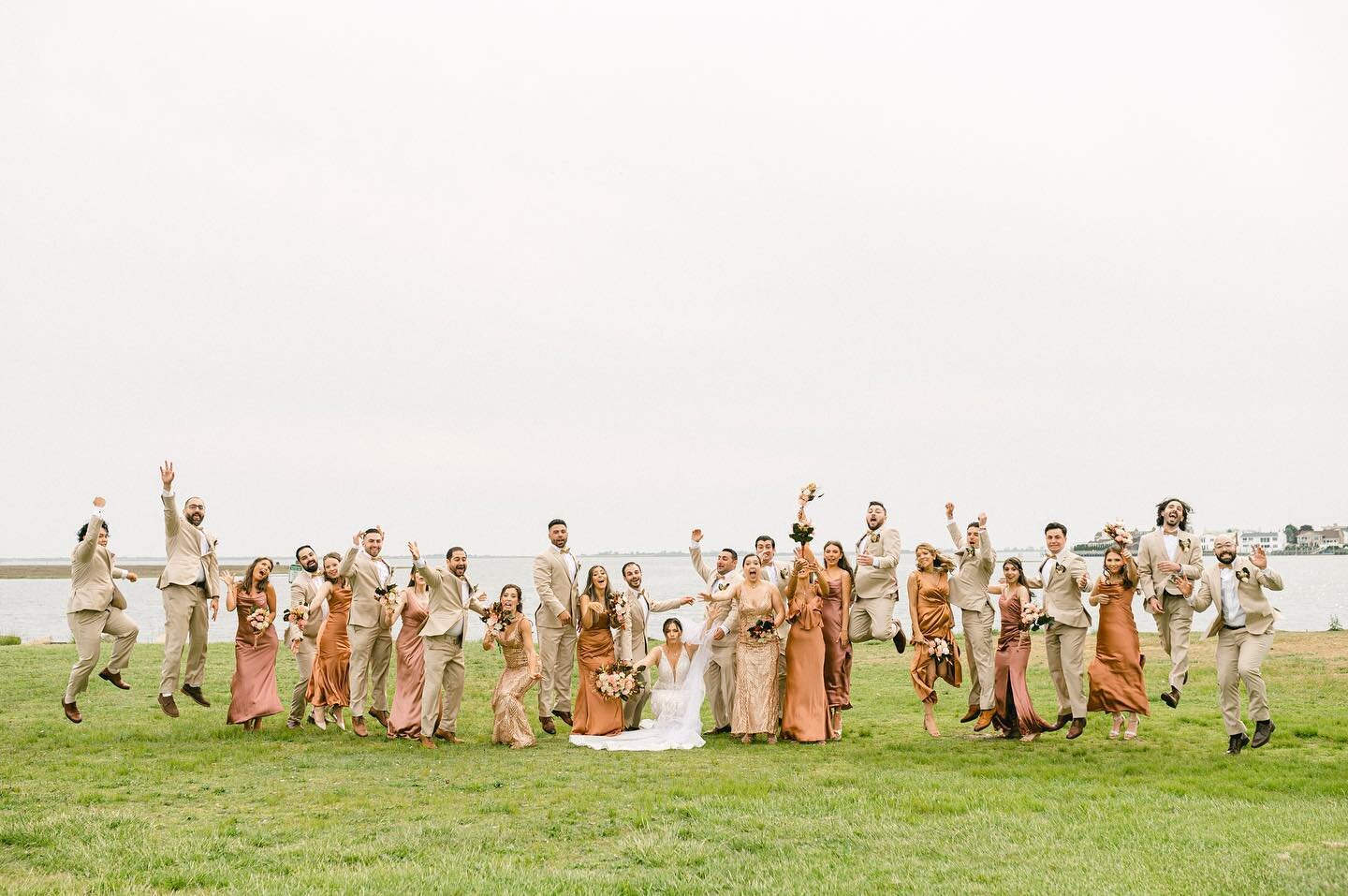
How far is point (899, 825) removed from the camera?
303 inches

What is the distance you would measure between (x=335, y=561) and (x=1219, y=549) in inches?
409

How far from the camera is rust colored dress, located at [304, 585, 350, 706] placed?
13.2 m

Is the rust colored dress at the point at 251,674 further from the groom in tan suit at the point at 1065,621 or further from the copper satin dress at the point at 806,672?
the groom in tan suit at the point at 1065,621

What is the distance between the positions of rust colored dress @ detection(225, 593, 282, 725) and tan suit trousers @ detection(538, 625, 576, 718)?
3.38 m

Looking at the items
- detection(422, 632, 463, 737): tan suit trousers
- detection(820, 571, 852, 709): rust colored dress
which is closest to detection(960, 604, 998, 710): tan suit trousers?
detection(820, 571, 852, 709): rust colored dress

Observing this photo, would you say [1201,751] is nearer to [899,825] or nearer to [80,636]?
[899,825]

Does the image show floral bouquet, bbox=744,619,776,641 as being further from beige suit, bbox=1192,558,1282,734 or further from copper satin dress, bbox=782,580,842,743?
beige suit, bbox=1192,558,1282,734

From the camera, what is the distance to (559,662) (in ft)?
46.3

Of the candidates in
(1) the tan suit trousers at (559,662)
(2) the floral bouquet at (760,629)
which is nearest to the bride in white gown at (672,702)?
(2) the floral bouquet at (760,629)

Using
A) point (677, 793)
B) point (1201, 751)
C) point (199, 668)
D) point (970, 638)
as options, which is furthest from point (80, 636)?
point (1201, 751)

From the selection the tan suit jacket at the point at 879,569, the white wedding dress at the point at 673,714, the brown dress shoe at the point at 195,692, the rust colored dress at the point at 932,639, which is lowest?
the white wedding dress at the point at 673,714

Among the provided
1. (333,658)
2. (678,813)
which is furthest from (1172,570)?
(333,658)

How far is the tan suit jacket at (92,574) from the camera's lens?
12.0 meters

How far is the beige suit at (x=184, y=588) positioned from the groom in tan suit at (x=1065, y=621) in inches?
384
